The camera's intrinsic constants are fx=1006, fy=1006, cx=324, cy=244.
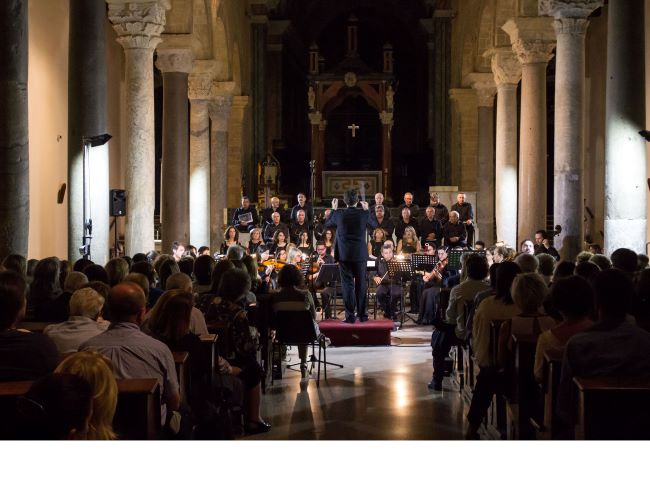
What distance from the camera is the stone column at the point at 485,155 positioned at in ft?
81.5

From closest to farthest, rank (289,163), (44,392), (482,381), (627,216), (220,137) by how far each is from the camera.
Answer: (44,392), (482,381), (627,216), (220,137), (289,163)

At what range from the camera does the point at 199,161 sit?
890 inches

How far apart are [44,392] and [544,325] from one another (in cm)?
386

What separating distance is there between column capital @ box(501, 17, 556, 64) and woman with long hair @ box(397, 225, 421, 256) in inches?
162

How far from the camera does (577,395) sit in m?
4.91

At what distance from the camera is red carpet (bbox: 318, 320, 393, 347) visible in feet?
42.8

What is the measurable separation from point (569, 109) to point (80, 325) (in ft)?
35.3

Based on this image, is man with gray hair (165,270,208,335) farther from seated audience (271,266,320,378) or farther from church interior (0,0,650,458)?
seated audience (271,266,320,378)

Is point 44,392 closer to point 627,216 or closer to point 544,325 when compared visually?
point 544,325

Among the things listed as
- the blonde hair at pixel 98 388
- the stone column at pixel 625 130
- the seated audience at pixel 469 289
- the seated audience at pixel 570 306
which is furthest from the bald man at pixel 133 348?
the stone column at pixel 625 130

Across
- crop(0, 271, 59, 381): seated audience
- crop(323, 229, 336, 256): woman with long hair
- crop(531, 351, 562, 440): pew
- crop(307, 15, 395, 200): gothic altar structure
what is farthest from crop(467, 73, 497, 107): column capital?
crop(0, 271, 59, 381): seated audience

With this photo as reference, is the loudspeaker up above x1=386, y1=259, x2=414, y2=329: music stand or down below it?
above

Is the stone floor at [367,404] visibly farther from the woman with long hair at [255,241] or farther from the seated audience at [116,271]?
the woman with long hair at [255,241]
